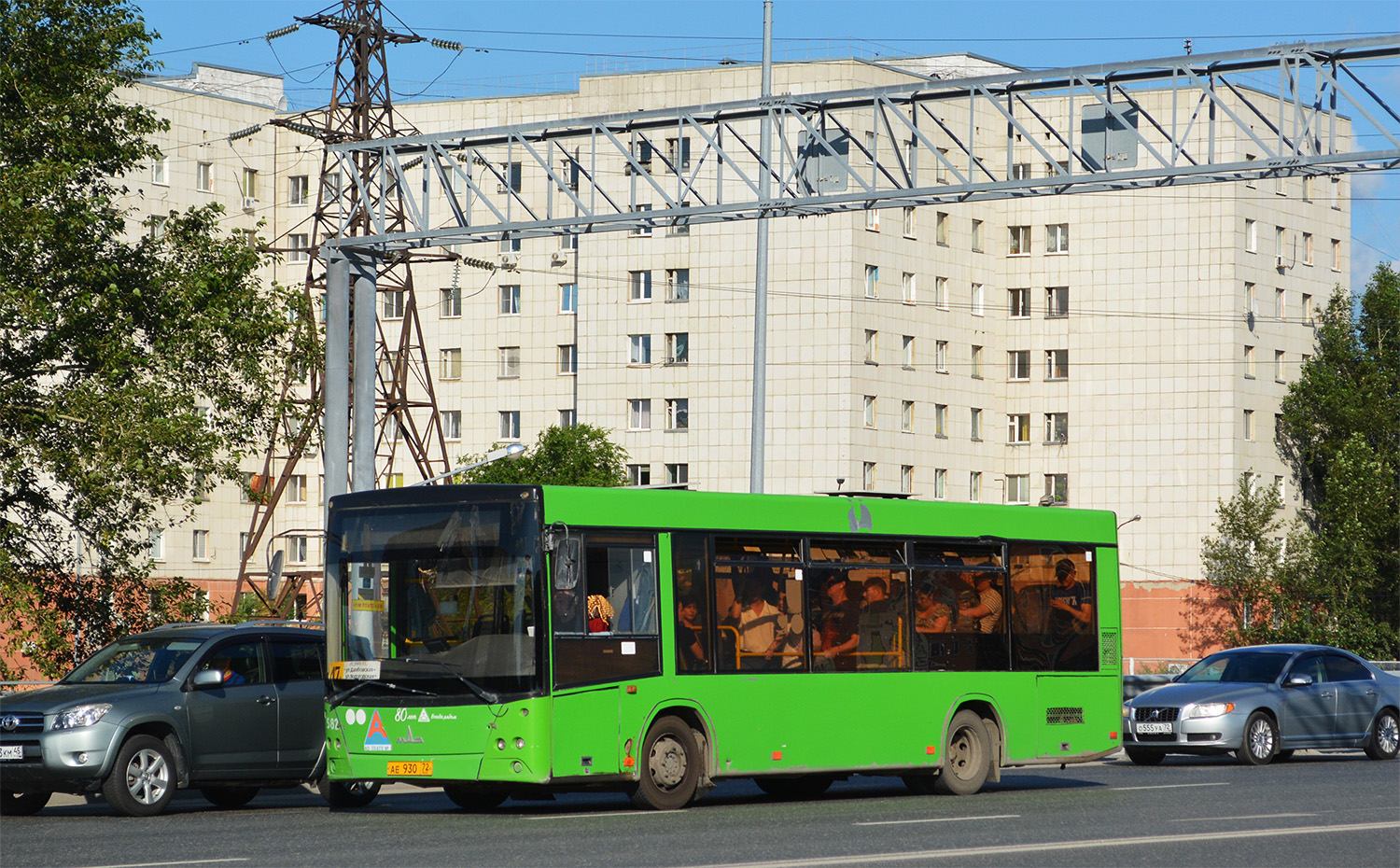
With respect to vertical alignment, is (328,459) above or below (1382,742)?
above

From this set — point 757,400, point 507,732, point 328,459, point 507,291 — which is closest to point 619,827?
point 507,732

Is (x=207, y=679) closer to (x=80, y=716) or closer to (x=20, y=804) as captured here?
(x=80, y=716)

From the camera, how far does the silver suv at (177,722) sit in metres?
16.5

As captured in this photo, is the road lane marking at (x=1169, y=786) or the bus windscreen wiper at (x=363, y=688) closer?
the bus windscreen wiper at (x=363, y=688)

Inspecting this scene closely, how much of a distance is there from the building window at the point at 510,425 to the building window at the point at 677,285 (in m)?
9.17

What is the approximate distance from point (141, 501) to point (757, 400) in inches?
576

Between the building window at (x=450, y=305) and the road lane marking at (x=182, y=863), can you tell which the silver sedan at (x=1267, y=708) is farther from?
the building window at (x=450, y=305)

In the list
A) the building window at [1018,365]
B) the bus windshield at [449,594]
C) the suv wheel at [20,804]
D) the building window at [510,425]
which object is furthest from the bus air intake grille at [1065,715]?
the building window at [510,425]

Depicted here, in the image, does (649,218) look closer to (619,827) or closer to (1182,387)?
(619,827)

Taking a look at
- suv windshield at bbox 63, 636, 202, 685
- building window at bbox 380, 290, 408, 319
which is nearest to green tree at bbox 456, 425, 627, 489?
building window at bbox 380, 290, 408, 319

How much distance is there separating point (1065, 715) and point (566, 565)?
21.6 ft

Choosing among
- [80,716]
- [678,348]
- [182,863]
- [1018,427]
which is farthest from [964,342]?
[182,863]

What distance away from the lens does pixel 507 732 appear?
1592 cm

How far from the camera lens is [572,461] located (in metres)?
59.8
